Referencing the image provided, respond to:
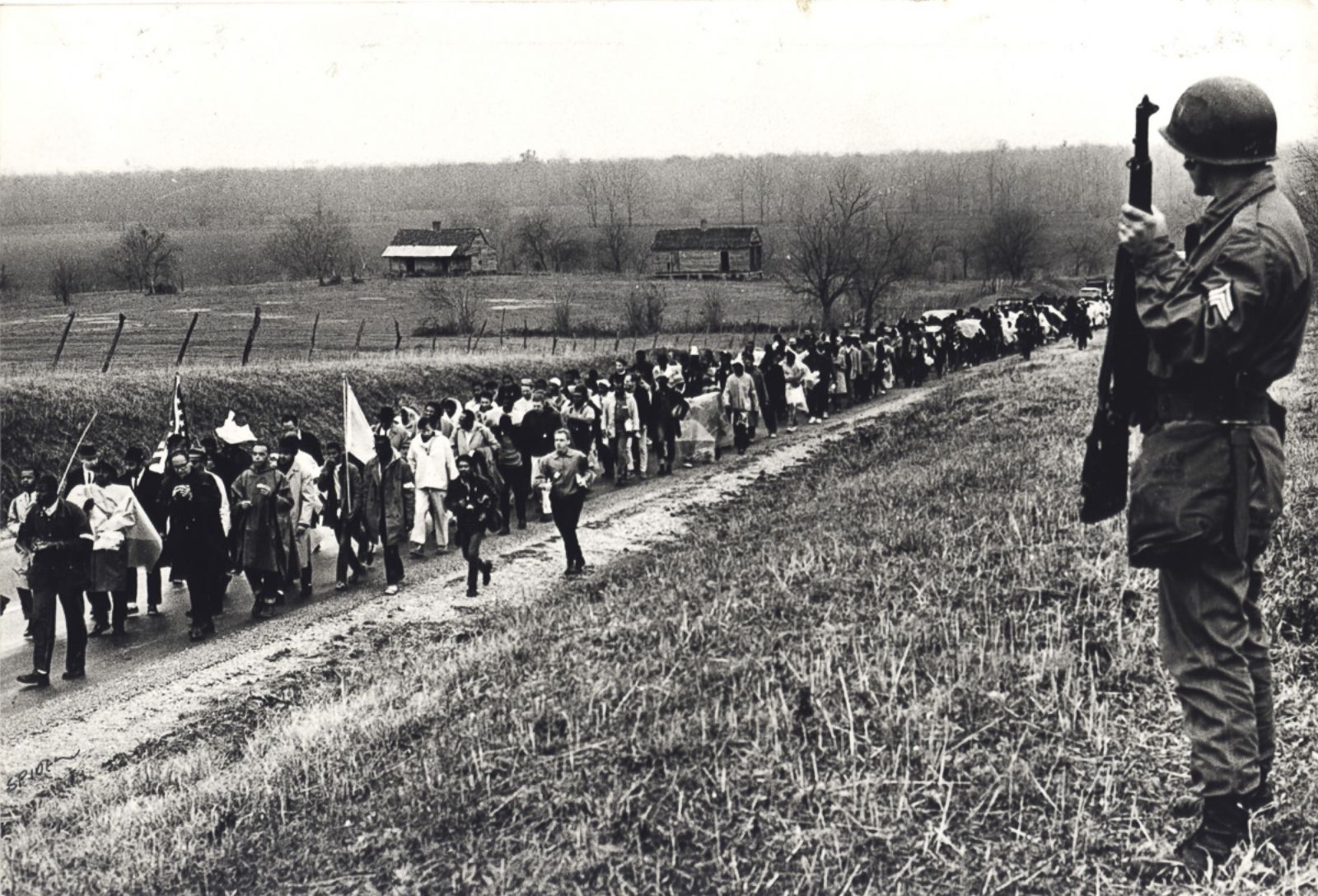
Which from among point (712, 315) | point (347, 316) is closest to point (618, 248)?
point (712, 315)

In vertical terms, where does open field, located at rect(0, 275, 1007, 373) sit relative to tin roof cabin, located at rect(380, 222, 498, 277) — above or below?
below

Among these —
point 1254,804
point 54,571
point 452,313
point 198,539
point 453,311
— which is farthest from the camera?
point 453,311

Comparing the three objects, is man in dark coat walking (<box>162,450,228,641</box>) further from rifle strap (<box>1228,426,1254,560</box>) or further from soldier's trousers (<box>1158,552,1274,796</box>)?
rifle strap (<box>1228,426,1254,560</box>)

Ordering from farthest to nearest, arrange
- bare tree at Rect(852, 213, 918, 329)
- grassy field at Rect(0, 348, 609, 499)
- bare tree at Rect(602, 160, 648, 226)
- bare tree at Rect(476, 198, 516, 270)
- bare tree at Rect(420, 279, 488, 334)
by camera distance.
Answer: bare tree at Rect(602, 160, 648, 226) → bare tree at Rect(476, 198, 516, 270) → bare tree at Rect(852, 213, 918, 329) → bare tree at Rect(420, 279, 488, 334) → grassy field at Rect(0, 348, 609, 499)

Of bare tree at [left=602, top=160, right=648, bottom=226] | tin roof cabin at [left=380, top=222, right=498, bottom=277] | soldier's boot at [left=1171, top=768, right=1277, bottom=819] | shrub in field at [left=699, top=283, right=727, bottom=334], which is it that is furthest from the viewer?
bare tree at [left=602, top=160, right=648, bottom=226]

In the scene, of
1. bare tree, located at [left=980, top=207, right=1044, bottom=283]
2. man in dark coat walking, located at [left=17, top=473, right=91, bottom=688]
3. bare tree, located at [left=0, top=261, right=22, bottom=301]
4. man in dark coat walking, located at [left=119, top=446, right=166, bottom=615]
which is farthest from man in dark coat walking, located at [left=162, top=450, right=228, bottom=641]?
bare tree, located at [left=980, top=207, right=1044, bottom=283]

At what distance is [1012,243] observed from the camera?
95500mm

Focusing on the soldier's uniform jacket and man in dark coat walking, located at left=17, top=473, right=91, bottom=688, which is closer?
the soldier's uniform jacket

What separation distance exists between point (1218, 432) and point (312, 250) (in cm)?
8134

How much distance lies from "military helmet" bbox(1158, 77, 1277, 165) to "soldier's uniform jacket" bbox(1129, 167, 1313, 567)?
0.10 m

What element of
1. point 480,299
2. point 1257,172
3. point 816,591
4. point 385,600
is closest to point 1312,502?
point 816,591

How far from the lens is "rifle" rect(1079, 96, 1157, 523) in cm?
378

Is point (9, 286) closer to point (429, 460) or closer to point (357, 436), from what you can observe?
point (429, 460)

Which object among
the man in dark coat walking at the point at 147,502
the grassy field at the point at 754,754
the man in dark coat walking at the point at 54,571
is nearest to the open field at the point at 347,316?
the man in dark coat walking at the point at 147,502
